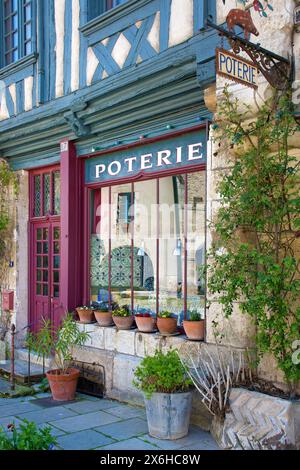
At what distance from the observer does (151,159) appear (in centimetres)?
657

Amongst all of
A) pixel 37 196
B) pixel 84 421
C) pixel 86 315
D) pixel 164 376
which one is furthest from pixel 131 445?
pixel 37 196

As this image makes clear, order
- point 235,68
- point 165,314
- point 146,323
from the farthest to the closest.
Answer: point 146,323 < point 165,314 < point 235,68

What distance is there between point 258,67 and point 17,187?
538 cm

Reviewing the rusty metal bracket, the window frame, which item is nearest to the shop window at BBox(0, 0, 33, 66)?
the window frame

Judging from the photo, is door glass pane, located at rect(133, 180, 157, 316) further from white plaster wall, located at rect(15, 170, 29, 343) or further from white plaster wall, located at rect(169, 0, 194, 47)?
white plaster wall, located at rect(15, 170, 29, 343)

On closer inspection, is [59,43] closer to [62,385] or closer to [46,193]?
[46,193]

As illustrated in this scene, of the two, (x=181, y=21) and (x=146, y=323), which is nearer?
(x=181, y=21)

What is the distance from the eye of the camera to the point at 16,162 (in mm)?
8953

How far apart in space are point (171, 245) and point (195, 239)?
0.42m

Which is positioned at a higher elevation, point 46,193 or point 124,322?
point 46,193

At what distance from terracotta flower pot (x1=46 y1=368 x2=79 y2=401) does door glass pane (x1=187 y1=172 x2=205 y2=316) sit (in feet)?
5.53

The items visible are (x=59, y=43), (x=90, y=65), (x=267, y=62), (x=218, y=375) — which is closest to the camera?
(x=267, y=62)

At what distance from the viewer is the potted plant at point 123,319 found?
6.57m

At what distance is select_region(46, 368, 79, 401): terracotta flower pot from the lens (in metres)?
6.36
